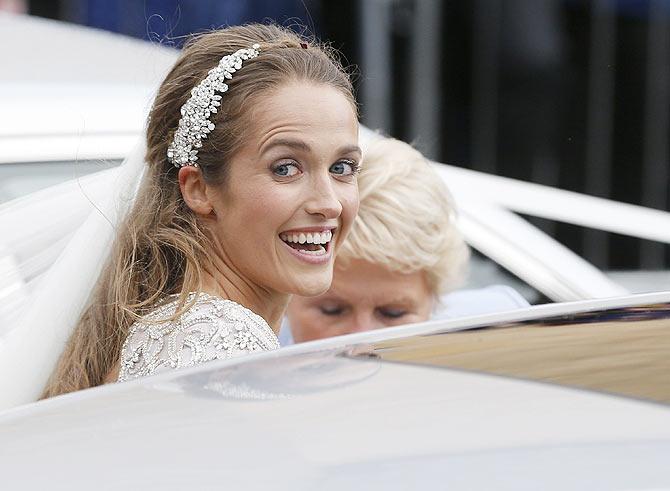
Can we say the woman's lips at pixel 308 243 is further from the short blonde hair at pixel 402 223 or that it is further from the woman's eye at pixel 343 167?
the short blonde hair at pixel 402 223

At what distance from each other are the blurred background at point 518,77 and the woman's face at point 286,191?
17.3ft

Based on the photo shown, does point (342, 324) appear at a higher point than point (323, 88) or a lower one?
lower

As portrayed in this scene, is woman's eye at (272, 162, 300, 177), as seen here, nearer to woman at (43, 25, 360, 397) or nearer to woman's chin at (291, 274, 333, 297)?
woman at (43, 25, 360, 397)

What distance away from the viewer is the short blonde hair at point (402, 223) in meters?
2.88

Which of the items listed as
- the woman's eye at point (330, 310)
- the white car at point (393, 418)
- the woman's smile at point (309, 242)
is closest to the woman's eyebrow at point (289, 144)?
the woman's smile at point (309, 242)

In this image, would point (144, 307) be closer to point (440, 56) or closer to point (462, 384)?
point (462, 384)

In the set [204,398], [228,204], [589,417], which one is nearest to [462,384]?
[589,417]

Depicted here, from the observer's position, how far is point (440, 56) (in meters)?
7.60

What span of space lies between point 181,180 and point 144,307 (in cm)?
21

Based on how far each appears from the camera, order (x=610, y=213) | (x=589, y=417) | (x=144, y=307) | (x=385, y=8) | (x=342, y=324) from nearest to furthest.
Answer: (x=589, y=417) < (x=144, y=307) < (x=342, y=324) < (x=610, y=213) < (x=385, y=8)

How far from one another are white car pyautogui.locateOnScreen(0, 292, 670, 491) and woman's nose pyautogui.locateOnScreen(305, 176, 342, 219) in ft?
1.15

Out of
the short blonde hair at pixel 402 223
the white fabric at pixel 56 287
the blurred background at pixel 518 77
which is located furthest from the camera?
the blurred background at pixel 518 77

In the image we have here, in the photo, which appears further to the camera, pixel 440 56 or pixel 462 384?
pixel 440 56

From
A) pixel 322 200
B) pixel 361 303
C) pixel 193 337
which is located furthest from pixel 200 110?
pixel 361 303
